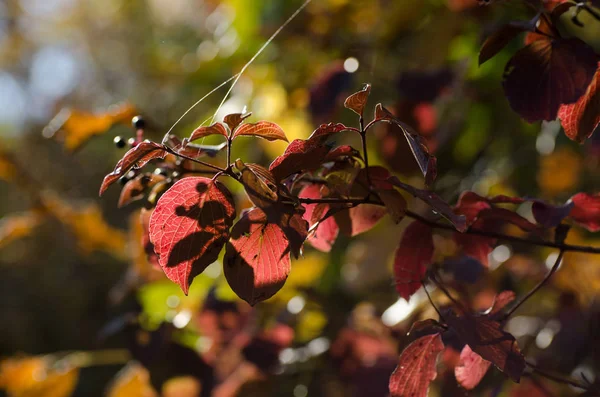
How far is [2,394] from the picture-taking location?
404cm

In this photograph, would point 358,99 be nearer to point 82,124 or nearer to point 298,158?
point 298,158

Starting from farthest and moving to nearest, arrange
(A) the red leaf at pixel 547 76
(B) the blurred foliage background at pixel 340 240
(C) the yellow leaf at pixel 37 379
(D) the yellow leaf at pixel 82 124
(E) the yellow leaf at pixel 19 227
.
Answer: (E) the yellow leaf at pixel 19 227
(C) the yellow leaf at pixel 37 379
(B) the blurred foliage background at pixel 340 240
(D) the yellow leaf at pixel 82 124
(A) the red leaf at pixel 547 76

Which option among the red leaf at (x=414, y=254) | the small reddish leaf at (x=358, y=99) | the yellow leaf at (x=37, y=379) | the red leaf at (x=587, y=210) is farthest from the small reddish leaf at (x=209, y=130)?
the yellow leaf at (x=37, y=379)

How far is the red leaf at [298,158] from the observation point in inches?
22.0

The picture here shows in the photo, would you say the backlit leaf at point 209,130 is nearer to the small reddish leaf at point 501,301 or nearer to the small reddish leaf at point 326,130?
the small reddish leaf at point 326,130

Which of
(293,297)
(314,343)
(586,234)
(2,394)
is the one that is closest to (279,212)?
(314,343)

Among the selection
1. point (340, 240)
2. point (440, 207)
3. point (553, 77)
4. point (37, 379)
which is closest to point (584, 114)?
point (553, 77)

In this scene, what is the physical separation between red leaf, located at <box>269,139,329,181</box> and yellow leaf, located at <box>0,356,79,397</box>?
3.32 feet

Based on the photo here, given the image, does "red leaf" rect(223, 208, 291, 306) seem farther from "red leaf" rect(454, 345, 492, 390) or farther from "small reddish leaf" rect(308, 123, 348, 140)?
"red leaf" rect(454, 345, 492, 390)

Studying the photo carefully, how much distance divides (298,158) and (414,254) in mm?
221

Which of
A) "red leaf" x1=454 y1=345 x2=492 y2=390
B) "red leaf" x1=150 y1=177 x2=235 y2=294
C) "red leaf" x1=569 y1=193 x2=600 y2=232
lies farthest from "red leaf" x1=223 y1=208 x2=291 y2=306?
"red leaf" x1=569 y1=193 x2=600 y2=232

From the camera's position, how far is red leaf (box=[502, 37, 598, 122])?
63 cm

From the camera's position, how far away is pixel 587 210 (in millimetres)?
734

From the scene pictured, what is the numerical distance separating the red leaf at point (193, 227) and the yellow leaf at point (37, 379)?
0.93 metres
